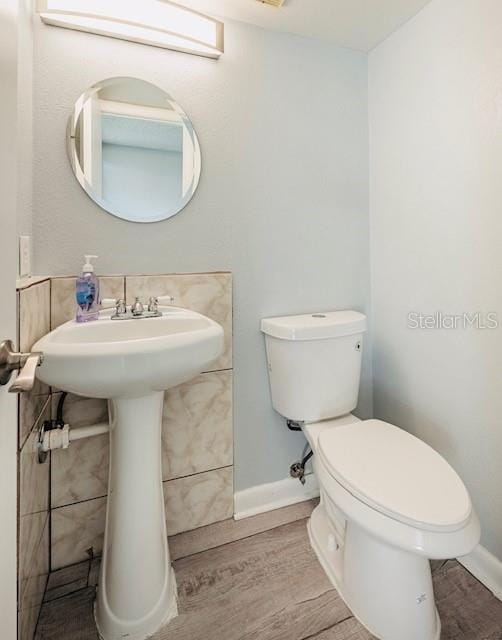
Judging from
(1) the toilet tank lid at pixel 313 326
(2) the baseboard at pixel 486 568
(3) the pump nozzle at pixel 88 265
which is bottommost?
(2) the baseboard at pixel 486 568

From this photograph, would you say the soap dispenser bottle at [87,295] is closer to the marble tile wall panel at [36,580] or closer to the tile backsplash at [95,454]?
the tile backsplash at [95,454]

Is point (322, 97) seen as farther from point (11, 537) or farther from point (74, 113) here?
point (11, 537)

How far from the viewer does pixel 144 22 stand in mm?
1207

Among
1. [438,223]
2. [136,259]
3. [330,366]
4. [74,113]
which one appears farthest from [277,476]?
[74,113]

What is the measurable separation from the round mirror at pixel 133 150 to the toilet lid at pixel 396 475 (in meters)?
1.01

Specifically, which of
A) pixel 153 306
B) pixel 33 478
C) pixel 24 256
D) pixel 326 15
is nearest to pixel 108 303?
pixel 153 306

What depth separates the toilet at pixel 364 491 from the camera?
0.88 meters

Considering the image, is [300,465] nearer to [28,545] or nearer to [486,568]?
[486,568]

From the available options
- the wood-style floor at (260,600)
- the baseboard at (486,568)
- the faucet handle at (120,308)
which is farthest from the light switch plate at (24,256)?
the baseboard at (486,568)

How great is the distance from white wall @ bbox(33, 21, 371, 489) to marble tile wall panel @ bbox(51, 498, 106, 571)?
549 mm

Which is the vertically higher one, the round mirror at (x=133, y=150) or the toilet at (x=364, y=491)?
the round mirror at (x=133, y=150)

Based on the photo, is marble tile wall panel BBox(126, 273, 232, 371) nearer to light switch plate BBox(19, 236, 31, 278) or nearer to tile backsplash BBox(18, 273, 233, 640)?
tile backsplash BBox(18, 273, 233, 640)

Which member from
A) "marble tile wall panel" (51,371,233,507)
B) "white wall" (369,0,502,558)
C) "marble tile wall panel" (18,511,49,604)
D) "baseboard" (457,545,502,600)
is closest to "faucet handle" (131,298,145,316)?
"marble tile wall panel" (51,371,233,507)

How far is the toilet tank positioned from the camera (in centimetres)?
134
